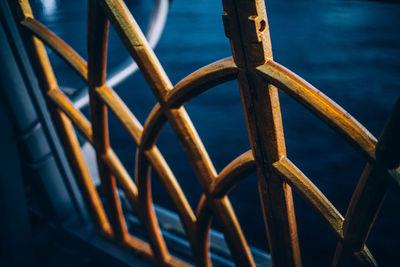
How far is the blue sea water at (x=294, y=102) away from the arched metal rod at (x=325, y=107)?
0.35ft

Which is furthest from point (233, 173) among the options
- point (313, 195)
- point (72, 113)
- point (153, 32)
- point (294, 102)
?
point (294, 102)

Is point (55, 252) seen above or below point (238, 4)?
below

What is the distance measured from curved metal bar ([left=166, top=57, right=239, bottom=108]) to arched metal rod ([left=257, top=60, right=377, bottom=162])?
38 millimetres

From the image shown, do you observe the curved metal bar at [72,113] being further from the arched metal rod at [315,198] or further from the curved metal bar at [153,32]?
the arched metal rod at [315,198]

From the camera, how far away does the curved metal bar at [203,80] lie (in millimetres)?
351

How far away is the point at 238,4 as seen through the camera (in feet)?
0.98

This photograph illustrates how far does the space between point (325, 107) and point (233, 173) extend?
0.53 ft

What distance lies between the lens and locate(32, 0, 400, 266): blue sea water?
3.99 ft

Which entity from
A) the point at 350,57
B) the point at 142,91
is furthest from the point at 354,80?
the point at 142,91

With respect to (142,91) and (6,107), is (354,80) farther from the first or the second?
(6,107)

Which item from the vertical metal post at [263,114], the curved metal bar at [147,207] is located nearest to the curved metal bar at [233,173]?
the vertical metal post at [263,114]

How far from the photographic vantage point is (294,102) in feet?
6.94

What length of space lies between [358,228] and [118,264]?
60 cm

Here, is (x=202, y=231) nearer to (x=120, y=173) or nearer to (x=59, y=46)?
(x=120, y=173)
